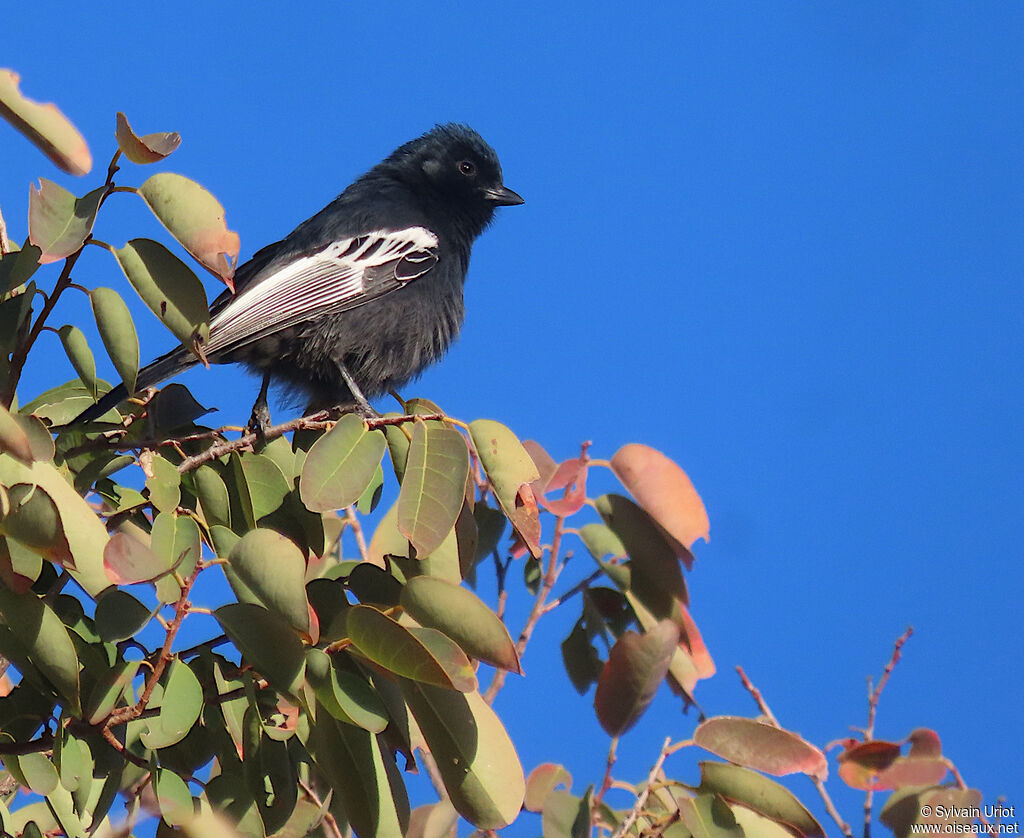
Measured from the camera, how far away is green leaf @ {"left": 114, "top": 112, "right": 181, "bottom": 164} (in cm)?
208

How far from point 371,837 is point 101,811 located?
0.59 m

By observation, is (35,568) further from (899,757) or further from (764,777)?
(899,757)

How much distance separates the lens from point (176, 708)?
6.61 ft

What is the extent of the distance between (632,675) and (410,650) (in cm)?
64

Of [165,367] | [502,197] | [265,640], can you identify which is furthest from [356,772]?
[502,197]

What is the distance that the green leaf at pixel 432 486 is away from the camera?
219 cm

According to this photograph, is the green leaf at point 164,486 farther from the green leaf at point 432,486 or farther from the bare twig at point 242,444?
the green leaf at point 432,486

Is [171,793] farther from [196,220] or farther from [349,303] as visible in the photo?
[349,303]

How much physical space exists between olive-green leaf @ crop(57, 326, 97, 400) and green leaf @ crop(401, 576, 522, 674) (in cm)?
99

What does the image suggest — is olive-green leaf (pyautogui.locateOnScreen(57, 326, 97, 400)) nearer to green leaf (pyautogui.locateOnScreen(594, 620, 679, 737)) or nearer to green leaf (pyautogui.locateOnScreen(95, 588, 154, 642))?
green leaf (pyautogui.locateOnScreen(95, 588, 154, 642))

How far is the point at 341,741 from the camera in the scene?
6.68ft

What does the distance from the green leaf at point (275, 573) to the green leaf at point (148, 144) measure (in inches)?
28.9

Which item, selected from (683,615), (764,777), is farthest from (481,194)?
(764,777)

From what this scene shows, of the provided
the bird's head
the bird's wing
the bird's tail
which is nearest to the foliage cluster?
the bird's tail
